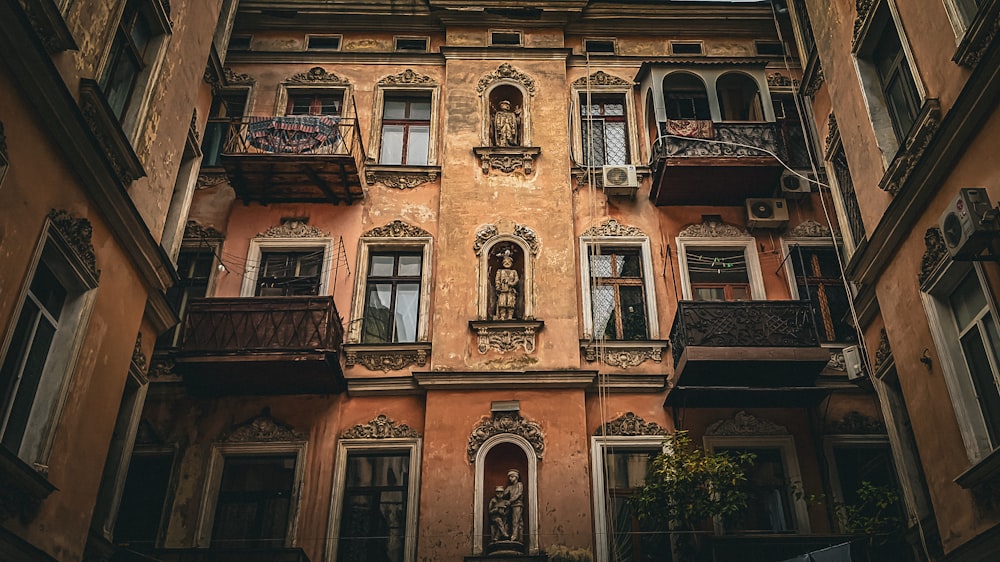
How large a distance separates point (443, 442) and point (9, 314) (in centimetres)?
652

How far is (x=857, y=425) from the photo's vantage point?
1314 centimetres

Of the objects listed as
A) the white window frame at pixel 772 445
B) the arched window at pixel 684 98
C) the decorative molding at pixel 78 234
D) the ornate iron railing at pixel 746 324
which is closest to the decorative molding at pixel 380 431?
the ornate iron railing at pixel 746 324

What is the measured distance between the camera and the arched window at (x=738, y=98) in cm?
1593

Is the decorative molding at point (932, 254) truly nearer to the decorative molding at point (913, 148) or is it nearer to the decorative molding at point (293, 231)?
the decorative molding at point (913, 148)

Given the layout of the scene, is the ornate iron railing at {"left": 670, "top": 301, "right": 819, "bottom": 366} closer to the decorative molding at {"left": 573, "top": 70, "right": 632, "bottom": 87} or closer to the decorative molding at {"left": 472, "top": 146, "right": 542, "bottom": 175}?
the decorative molding at {"left": 472, "top": 146, "right": 542, "bottom": 175}

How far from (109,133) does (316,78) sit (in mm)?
7439

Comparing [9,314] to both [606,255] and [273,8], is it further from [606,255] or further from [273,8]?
[273,8]

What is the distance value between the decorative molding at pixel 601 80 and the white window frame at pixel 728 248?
388 cm

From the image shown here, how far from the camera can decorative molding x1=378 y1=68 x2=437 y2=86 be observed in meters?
16.7

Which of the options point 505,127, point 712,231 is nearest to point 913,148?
point 712,231

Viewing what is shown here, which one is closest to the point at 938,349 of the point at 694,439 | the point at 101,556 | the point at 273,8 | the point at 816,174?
the point at 694,439

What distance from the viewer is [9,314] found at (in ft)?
25.7

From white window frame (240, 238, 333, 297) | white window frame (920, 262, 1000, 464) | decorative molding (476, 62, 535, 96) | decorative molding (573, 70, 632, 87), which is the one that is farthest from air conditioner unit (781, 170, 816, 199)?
white window frame (240, 238, 333, 297)

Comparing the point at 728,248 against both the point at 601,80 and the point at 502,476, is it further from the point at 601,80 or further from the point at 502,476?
the point at 502,476
